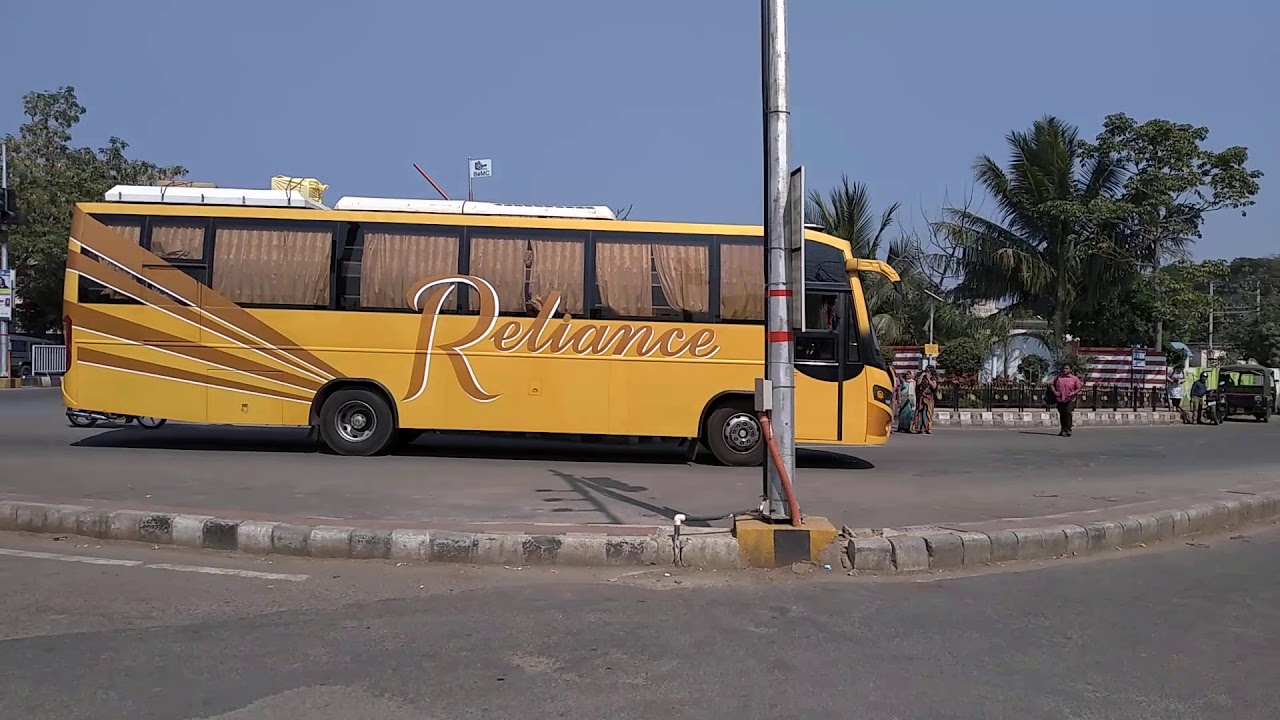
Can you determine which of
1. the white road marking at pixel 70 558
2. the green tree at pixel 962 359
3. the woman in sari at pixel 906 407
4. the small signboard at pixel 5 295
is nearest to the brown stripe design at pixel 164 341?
the white road marking at pixel 70 558

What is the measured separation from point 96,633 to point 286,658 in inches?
43.9

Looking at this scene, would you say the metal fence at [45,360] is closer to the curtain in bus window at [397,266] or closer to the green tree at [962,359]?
the curtain in bus window at [397,266]

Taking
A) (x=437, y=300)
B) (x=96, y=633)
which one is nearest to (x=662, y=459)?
(x=437, y=300)

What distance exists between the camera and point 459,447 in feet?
45.6

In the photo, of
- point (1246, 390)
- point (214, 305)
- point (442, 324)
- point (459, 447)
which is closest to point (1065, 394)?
point (459, 447)

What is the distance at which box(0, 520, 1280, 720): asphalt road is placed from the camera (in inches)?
152

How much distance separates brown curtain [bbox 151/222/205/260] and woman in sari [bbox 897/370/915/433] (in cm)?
1415

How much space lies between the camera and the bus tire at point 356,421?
1184 centimetres

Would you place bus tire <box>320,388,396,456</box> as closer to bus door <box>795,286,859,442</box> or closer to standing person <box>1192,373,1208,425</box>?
bus door <box>795,286,859,442</box>

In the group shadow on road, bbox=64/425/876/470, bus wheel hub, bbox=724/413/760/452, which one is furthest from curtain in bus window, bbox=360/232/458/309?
bus wheel hub, bbox=724/413/760/452

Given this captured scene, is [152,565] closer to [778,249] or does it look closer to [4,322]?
[778,249]

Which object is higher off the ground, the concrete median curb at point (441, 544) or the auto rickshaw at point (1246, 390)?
the auto rickshaw at point (1246, 390)

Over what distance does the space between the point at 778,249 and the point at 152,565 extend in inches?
185

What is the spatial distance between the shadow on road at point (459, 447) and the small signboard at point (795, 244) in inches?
239
